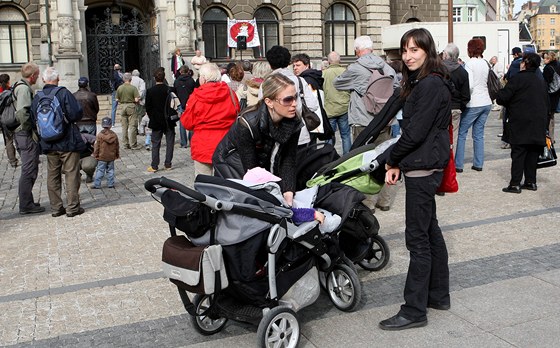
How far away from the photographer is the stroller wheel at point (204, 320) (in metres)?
4.83

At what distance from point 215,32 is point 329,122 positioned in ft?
72.6

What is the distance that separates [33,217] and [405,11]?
96.1 ft

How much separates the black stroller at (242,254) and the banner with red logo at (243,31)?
26.2 meters

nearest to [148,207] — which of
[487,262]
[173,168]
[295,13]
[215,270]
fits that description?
[173,168]

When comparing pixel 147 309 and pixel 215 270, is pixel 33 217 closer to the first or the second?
pixel 147 309

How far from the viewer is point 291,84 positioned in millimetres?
4902

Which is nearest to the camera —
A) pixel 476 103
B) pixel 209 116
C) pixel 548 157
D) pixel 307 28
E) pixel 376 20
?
pixel 209 116

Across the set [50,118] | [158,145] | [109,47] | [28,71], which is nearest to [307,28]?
[109,47]

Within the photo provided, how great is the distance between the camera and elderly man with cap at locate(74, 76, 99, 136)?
1212cm

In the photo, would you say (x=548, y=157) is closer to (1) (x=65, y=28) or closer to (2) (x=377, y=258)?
(2) (x=377, y=258)

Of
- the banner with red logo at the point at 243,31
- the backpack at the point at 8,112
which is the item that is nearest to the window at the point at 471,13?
the banner with red logo at the point at 243,31

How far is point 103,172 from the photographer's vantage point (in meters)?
11.1

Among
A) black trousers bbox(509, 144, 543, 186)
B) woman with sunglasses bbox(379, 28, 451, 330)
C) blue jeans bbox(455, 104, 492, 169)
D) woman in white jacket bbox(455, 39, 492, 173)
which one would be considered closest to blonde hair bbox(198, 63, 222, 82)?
woman with sunglasses bbox(379, 28, 451, 330)

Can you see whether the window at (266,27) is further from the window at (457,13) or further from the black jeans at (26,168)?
the black jeans at (26,168)
